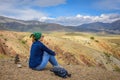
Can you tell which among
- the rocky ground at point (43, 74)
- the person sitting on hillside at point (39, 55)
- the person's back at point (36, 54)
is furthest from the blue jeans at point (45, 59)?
the rocky ground at point (43, 74)

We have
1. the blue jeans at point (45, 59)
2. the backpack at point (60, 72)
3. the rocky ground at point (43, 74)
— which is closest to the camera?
the rocky ground at point (43, 74)

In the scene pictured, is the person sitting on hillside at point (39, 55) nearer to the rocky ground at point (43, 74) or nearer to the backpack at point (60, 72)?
the rocky ground at point (43, 74)

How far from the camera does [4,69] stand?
1350 cm

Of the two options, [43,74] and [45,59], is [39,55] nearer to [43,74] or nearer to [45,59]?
[45,59]

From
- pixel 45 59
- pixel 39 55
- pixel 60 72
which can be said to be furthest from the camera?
pixel 39 55

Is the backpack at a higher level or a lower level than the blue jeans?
lower

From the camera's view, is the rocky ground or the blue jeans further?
the blue jeans

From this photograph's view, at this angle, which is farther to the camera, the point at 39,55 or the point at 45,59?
the point at 39,55

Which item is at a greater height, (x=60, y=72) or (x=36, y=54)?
(x=36, y=54)

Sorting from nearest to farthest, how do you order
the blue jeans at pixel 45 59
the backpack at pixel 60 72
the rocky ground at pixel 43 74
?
1. the rocky ground at pixel 43 74
2. the backpack at pixel 60 72
3. the blue jeans at pixel 45 59

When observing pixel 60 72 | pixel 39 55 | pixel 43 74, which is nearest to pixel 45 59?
pixel 39 55

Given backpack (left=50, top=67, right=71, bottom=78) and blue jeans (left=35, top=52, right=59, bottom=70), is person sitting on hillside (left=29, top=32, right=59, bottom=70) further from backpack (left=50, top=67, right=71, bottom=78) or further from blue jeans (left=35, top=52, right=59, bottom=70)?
backpack (left=50, top=67, right=71, bottom=78)

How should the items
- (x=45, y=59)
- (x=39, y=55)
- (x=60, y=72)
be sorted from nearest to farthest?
(x=60, y=72)
(x=45, y=59)
(x=39, y=55)

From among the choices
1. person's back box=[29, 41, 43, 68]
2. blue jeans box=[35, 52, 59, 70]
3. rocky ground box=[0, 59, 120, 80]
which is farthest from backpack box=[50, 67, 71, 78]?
person's back box=[29, 41, 43, 68]
